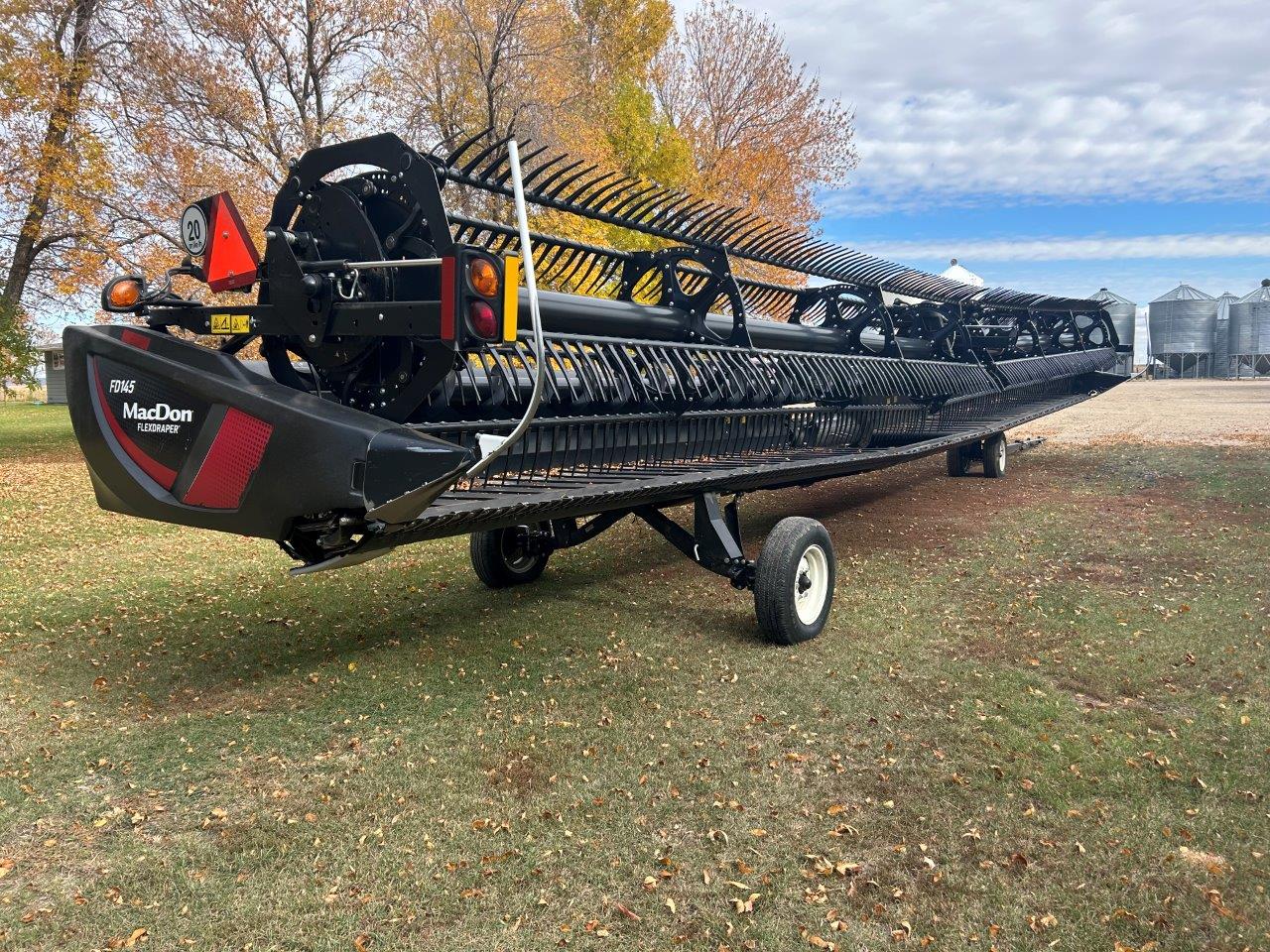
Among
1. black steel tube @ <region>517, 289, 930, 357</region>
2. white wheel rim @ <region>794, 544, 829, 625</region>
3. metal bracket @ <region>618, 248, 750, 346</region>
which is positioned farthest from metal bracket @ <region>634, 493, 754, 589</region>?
metal bracket @ <region>618, 248, 750, 346</region>

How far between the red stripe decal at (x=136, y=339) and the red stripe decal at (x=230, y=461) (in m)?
0.57

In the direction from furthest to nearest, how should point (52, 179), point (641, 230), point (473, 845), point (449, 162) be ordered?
1. point (52, 179)
2. point (641, 230)
3. point (449, 162)
4. point (473, 845)

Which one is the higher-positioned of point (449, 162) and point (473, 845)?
point (449, 162)

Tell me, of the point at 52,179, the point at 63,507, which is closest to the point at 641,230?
the point at 63,507

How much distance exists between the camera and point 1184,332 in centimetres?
5309

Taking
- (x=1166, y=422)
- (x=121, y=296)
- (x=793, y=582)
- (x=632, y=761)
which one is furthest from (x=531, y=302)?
(x=1166, y=422)

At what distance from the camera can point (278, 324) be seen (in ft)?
12.9

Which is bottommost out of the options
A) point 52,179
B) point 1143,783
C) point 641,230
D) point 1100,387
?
point 1143,783

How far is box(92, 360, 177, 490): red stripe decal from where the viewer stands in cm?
362

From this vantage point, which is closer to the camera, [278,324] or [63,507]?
[278,324]

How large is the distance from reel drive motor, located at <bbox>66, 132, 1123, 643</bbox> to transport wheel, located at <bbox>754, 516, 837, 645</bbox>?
13mm

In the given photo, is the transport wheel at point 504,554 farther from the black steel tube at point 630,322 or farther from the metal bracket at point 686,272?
the metal bracket at point 686,272

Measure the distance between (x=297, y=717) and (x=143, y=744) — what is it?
611mm

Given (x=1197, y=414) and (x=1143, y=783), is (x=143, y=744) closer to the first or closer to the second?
(x=1143, y=783)
